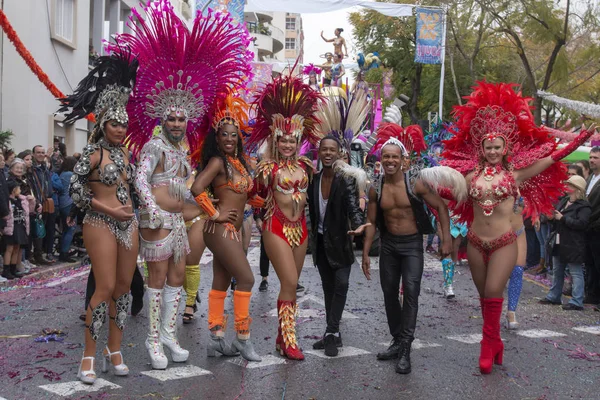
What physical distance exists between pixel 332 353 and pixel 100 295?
2018 mm

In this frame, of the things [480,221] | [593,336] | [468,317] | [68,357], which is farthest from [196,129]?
[593,336]

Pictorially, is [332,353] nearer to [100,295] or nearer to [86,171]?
[100,295]

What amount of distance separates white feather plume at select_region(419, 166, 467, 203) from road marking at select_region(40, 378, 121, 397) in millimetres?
2916

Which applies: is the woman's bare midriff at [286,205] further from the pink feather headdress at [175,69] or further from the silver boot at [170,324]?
the silver boot at [170,324]

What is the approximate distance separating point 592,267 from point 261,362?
5.47 m

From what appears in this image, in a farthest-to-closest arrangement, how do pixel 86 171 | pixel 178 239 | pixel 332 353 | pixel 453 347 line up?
pixel 453 347 < pixel 332 353 < pixel 178 239 < pixel 86 171

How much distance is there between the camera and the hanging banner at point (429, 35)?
21.7m

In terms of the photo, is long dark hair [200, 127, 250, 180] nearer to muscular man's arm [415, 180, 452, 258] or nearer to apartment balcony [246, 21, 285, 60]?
muscular man's arm [415, 180, 452, 258]

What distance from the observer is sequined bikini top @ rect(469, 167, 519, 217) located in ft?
18.4

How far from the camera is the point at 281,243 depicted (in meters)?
5.65

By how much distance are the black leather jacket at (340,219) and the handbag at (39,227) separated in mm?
6211

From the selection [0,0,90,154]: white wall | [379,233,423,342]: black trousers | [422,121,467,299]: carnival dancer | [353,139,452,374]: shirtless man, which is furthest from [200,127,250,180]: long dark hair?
[0,0,90,154]: white wall

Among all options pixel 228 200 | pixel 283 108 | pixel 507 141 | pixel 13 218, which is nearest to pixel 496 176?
pixel 507 141

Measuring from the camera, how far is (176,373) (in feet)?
16.9
